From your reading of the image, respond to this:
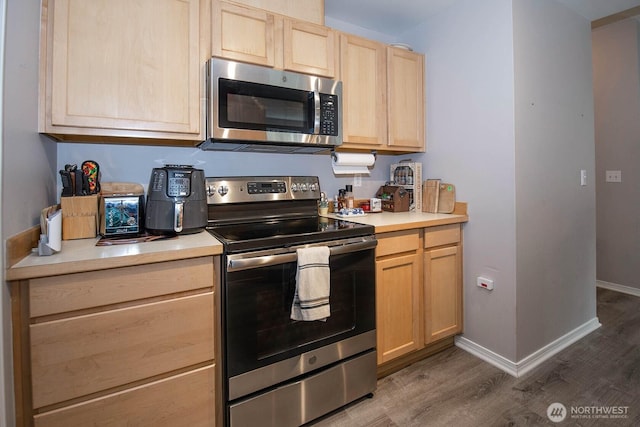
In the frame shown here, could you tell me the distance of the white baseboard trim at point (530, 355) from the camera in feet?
6.02

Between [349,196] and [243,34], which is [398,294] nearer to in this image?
[349,196]

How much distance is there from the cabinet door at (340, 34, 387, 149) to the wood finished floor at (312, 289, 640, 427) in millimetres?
1500

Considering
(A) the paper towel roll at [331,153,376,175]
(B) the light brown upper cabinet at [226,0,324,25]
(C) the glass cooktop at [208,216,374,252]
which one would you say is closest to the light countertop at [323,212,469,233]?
(C) the glass cooktop at [208,216,374,252]

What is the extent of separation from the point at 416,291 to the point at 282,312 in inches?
36.1

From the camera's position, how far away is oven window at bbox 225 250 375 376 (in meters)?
1.24

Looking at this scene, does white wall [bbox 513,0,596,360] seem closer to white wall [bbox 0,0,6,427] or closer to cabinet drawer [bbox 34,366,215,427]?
cabinet drawer [bbox 34,366,215,427]

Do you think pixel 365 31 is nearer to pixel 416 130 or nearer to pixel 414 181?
pixel 416 130

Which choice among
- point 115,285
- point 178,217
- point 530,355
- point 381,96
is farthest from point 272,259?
point 530,355

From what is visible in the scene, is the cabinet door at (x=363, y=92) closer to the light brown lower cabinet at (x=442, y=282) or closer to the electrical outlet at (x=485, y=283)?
the light brown lower cabinet at (x=442, y=282)

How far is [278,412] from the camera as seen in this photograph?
1.35 m

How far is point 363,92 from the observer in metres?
2.04

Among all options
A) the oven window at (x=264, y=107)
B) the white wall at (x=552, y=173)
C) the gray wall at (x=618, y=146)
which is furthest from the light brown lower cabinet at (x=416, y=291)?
the gray wall at (x=618, y=146)

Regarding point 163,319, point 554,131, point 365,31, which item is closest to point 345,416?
point 163,319

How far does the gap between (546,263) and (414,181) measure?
39.7 inches
